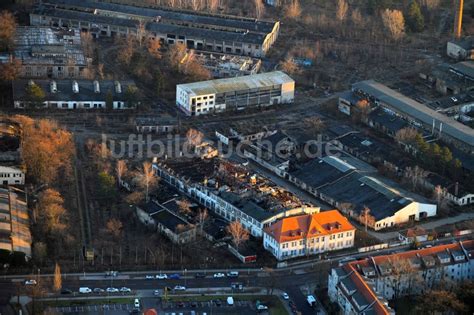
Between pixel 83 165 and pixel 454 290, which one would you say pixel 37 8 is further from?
pixel 454 290

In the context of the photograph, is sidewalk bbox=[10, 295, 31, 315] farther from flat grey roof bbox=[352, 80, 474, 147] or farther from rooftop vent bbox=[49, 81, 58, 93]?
flat grey roof bbox=[352, 80, 474, 147]

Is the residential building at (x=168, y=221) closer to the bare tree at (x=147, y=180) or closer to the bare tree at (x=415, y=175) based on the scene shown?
the bare tree at (x=147, y=180)

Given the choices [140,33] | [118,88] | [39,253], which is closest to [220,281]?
[39,253]

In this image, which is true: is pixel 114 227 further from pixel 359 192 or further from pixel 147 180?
pixel 359 192

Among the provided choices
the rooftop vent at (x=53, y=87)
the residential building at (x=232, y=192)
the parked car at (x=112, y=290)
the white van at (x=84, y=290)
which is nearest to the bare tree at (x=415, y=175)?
the residential building at (x=232, y=192)

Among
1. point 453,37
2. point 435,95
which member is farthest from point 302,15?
point 435,95

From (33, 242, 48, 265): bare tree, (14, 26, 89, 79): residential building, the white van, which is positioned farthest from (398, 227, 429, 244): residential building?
(14, 26, 89, 79): residential building
